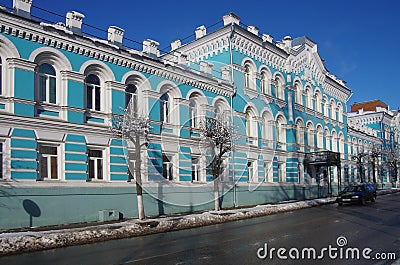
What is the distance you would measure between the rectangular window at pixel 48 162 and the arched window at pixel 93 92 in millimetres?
2848

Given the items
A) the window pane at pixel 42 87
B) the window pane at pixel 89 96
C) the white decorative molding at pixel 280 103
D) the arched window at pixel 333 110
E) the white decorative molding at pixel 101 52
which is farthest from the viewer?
the arched window at pixel 333 110

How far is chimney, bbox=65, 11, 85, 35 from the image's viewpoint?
719 inches

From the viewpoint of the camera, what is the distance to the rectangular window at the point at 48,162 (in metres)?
16.7

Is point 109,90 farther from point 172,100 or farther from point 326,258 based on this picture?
point 326,258

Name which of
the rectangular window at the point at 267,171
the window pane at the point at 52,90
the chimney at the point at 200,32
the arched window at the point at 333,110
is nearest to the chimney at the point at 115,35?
the window pane at the point at 52,90

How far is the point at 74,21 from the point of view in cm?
1836

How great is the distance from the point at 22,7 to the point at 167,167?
1089 centimetres

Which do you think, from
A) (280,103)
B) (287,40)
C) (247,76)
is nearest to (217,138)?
(247,76)

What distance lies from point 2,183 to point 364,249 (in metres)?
12.6

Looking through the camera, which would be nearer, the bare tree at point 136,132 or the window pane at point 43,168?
the window pane at point 43,168

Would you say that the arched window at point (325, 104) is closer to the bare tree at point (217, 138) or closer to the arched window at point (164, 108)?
the bare tree at point (217, 138)

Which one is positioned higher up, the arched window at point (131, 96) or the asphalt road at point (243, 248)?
the arched window at point (131, 96)

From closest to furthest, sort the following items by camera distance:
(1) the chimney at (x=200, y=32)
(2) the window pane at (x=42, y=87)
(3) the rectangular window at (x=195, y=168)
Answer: (2) the window pane at (x=42, y=87) → (3) the rectangular window at (x=195, y=168) → (1) the chimney at (x=200, y=32)

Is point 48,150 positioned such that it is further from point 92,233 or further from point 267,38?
point 267,38
